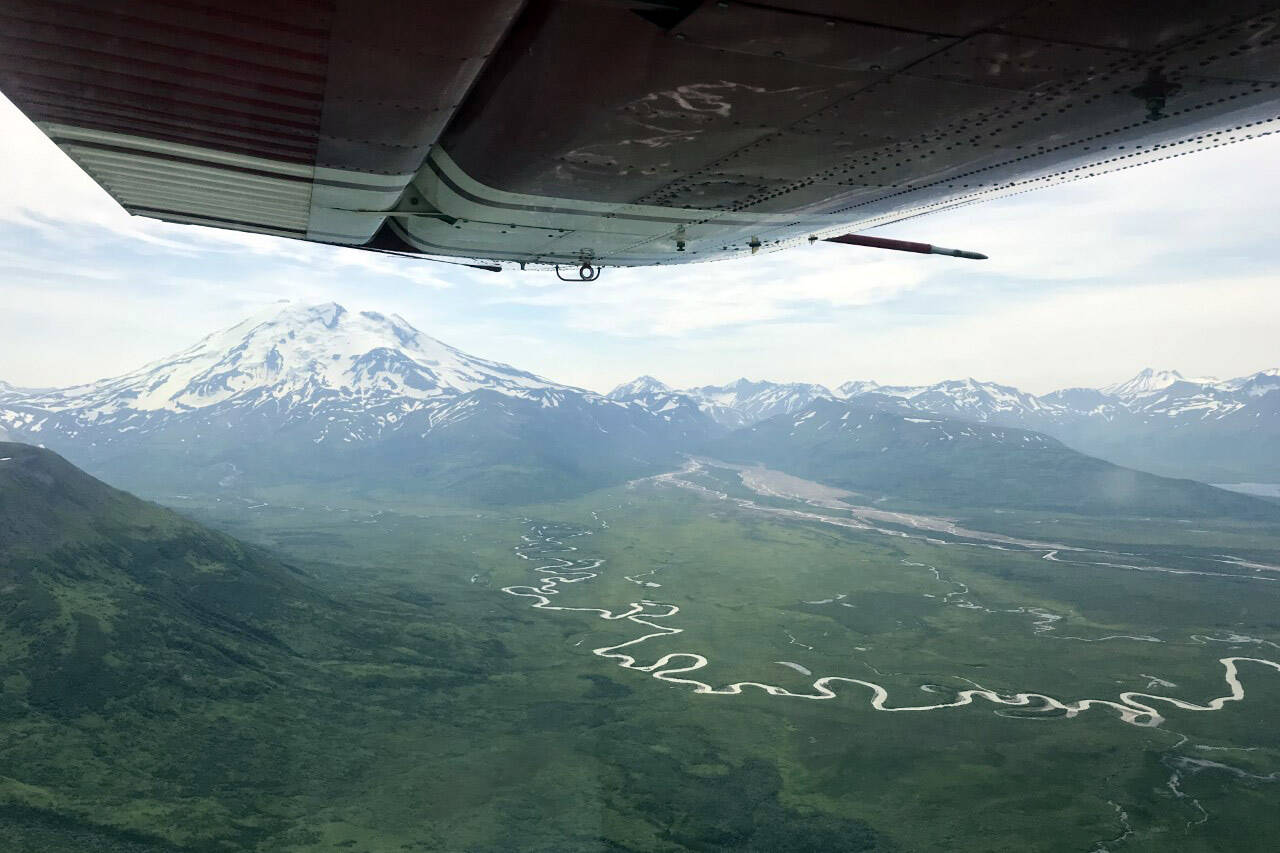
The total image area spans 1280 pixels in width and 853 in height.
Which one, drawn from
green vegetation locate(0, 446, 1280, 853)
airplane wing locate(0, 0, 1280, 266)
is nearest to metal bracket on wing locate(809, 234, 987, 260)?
airplane wing locate(0, 0, 1280, 266)

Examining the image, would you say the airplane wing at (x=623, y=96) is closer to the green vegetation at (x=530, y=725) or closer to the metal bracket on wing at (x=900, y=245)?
the metal bracket on wing at (x=900, y=245)

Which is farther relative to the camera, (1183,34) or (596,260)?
(596,260)

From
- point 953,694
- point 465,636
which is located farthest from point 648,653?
point 953,694

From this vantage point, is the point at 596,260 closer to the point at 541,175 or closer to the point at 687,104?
the point at 541,175

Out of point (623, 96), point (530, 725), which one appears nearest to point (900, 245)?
point (623, 96)

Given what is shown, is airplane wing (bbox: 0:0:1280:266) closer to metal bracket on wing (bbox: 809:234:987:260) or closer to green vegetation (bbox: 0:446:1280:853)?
metal bracket on wing (bbox: 809:234:987:260)

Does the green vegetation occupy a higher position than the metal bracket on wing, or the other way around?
the metal bracket on wing
